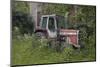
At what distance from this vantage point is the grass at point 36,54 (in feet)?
7.70

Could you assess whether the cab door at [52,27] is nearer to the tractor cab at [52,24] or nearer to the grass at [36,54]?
the tractor cab at [52,24]

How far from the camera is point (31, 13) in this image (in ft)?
7.91

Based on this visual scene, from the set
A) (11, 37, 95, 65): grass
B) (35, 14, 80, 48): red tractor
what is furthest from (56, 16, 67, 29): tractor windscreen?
(11, 37, 95, 65): grass

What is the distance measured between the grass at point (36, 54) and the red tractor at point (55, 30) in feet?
0.36

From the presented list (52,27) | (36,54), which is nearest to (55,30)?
(52,27)

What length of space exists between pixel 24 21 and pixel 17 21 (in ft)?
0.28

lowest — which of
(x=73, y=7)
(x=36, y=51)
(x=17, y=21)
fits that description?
(x=36, y=51)

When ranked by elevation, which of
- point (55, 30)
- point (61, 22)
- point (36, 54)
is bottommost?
point (36, 54)

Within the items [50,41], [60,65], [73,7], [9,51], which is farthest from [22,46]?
[73,7]

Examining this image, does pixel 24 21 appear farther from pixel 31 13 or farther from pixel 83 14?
pixel 83 14

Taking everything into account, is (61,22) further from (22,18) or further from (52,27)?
(22,18)

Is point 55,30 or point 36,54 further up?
point 55,30

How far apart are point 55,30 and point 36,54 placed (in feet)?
1.27

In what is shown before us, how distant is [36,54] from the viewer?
95.8 inches
